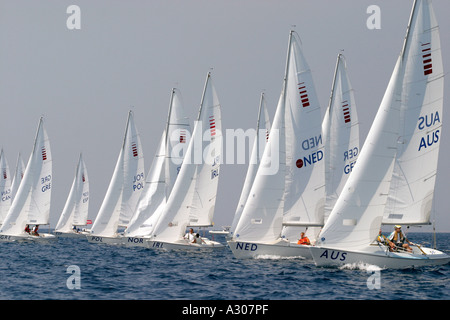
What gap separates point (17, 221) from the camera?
157 ft

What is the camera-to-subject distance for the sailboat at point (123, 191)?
49.8m

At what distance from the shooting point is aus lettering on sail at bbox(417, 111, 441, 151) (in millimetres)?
26812

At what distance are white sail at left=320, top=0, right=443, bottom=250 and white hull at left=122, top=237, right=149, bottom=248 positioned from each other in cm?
2051

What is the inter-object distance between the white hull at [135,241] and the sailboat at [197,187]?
205 inches

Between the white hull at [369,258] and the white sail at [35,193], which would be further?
the white sail at [35,193]

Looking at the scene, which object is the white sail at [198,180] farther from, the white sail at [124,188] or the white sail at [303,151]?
the white sail at [124,188]

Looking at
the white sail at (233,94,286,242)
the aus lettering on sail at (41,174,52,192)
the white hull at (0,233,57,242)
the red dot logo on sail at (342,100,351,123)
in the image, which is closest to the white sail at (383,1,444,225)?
the white sail at (233,94,286,242)

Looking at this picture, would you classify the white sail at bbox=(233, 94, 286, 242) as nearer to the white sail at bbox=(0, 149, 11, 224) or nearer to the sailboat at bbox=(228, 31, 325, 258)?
the sailboat at bbox=(228, 31, 325, 258)

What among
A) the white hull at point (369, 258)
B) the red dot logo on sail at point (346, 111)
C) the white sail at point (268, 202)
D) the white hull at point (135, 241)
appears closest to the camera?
the white hull at point (369, 258)

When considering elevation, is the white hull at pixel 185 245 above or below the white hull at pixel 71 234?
above

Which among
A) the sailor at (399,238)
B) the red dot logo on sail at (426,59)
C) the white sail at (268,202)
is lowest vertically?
the sailor at (399,238)

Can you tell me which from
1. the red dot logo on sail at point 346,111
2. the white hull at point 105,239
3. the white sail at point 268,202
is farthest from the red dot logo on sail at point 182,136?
the white sail at point 268,202

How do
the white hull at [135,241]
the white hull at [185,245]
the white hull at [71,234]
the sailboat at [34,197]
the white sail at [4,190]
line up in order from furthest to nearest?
the white hull at [71,234] → the white sail at [4,190] → the sailboat at [34,197] → the white hull at [135,241] → the white hull at [185,245]

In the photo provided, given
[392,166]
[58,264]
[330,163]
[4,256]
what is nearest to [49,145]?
[4,256]
